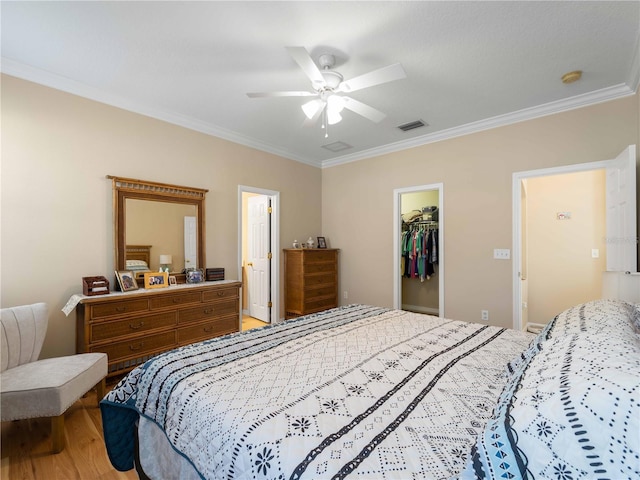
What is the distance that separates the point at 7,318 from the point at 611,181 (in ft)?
16.6

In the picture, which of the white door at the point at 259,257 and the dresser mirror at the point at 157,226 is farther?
the white door at the point at 259,257

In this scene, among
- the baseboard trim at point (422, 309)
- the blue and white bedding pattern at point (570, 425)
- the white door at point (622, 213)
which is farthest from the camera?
the baseboard trim at point (422, 309)

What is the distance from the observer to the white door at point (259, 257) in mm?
4616

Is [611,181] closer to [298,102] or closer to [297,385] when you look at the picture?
[298,102]

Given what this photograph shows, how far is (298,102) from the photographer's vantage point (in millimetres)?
3041

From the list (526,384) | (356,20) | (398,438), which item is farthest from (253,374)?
(356,20)

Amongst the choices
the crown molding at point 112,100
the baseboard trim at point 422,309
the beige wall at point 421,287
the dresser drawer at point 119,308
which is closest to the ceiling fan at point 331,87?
the crown molding at point 112,100

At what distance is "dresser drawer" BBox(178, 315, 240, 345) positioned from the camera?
3066 millimetres

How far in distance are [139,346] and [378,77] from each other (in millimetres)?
3013

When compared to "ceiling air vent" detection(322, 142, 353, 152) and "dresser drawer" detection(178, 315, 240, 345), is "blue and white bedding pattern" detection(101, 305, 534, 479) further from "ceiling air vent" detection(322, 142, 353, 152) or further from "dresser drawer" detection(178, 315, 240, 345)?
"ceiling air vent" detection(322, 142, 353, 152)

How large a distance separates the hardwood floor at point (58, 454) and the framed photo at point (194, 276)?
1456 mm

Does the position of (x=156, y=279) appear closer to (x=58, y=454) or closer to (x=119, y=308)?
(x=119, y=308)

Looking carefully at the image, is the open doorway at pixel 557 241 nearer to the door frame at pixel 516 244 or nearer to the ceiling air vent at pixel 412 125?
the door frame at pixel 516 244

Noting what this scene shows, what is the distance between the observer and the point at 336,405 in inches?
42.9
